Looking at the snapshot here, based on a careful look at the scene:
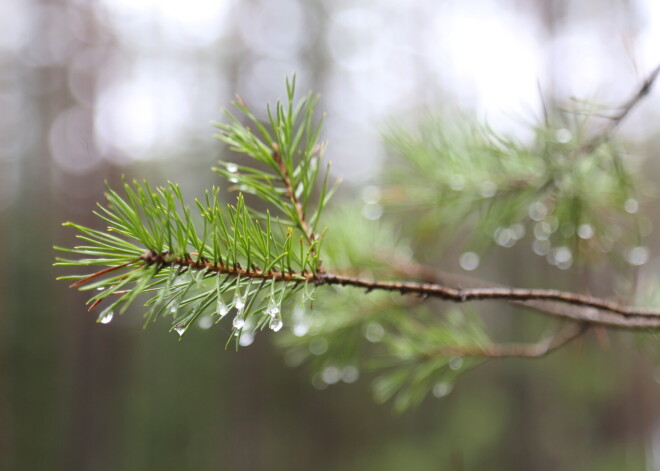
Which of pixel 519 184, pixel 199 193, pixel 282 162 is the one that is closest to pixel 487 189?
pixel 519 184

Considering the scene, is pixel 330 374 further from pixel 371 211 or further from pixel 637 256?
pixel 637 256

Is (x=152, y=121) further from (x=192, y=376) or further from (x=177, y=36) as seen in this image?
(x=192, y=376)

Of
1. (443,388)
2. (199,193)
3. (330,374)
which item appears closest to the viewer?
(443,388)

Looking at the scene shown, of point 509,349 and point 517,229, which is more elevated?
point 517,229

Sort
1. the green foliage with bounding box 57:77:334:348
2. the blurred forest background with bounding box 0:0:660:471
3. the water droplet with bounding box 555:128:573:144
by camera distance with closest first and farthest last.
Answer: the green foliage with bounding box 57:77:334:348 < the water droplet with bounding box 555:128:573:144 < the blurred forest background with bounding box 0:0:660:471

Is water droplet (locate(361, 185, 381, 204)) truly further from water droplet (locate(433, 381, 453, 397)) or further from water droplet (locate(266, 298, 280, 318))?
water droplet (locate(266, 298, 280, 318))

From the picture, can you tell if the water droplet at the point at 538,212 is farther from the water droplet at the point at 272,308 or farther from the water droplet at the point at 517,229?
the water droplet at the point at 272,308

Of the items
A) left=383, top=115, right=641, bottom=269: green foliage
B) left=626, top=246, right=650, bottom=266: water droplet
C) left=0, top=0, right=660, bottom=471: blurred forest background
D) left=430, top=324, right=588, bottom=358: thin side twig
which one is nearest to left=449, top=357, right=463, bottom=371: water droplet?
left=430, top=324, right=588, bottom=358: thin side twig
